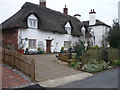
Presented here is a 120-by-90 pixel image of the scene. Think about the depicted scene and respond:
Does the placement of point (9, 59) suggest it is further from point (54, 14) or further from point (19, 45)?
point (54, 14)

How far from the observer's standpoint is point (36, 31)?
26.0 metres

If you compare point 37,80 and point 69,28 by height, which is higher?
point 69,28

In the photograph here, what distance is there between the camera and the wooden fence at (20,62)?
9.96m

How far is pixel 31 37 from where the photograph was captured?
993 inches

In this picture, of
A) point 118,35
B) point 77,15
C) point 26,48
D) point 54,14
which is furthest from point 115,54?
point 77,15

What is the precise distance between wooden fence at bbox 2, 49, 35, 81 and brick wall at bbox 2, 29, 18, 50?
35.8ft

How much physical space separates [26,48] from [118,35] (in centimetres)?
1482

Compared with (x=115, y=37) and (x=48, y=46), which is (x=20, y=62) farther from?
(x=115, y=37)

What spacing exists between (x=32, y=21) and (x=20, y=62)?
1488 centimetres

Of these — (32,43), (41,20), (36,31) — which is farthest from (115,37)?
(32,43)

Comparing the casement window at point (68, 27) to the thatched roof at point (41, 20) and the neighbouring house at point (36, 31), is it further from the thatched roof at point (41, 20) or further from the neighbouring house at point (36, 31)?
the thatched roof at point (41, 20)

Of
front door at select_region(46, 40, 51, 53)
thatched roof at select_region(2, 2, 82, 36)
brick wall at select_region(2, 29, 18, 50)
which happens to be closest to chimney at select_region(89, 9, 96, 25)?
thatched roof at select_region(2, 2, 82, 36)

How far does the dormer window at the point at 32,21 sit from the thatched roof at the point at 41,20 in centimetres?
48

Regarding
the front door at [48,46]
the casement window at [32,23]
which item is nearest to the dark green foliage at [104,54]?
the casement window at [32,23]
